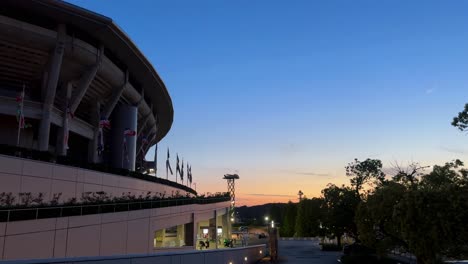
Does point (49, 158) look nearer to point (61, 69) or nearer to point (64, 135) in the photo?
point (64, 135)

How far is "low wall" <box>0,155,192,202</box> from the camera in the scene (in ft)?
81.0

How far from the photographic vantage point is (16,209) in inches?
754

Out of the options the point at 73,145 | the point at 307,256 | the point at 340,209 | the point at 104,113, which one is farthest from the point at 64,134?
the point at 340,209

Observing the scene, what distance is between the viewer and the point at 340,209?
5409 cm

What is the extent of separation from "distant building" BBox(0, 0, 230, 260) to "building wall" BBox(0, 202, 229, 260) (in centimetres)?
5

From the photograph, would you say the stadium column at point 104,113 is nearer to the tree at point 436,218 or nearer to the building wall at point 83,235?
the building wall at point 83,235

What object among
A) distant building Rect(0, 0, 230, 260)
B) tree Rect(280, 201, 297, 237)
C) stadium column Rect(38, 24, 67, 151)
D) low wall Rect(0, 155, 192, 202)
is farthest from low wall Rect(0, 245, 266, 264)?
tree Rect(280, 201, 297, 237)

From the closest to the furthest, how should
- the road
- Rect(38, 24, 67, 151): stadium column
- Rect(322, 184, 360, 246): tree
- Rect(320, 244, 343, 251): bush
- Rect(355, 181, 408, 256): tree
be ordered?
Rect(355, 181, 408, 256): tree < Rect(38, 24, 67, 151): stadium column < the road < Rect(322, 184, 360, 246): tree < Rect(320, 244, 343, 251): bush

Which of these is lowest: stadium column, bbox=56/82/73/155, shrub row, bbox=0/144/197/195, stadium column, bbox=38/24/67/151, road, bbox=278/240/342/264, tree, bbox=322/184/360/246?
road, bbox=278/240/342/264

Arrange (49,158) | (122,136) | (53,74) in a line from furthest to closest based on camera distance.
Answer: (122,136) < (53,74) < (49,158)

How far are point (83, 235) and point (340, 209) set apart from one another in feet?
124

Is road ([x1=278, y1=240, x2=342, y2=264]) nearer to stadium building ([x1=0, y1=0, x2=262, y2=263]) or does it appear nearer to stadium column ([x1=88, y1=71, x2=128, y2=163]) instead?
stadium building ([x1=0, y1=0, x2=262, y2=263])

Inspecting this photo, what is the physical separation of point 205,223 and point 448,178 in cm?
3845

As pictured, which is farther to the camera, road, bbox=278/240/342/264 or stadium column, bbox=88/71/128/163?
stadium column, bbox=88/71/128/163
